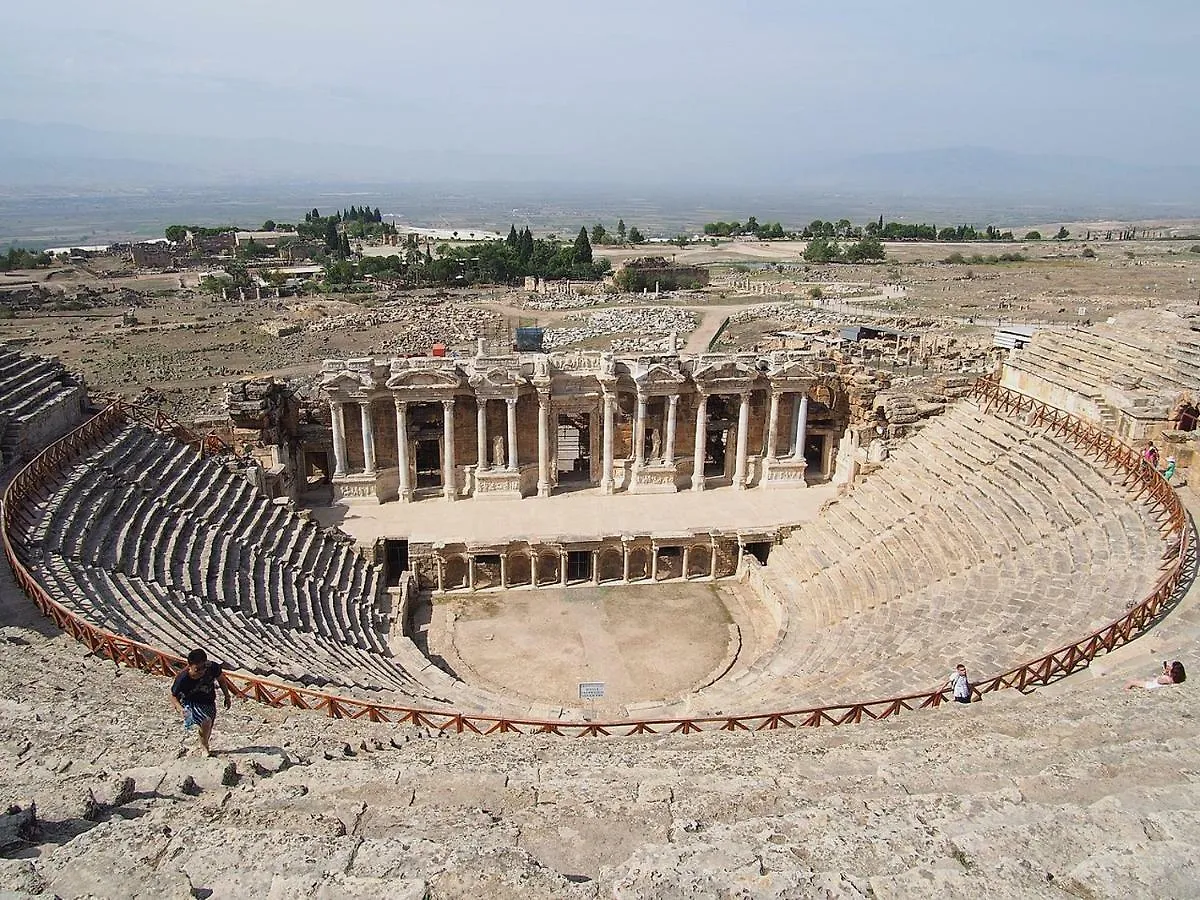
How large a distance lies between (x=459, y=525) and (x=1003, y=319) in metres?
Result: 48.5

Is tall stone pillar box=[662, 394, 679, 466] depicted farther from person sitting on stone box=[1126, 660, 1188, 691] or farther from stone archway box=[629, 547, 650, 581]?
person sitting on stone box=[1126, 660, 1188, 691]

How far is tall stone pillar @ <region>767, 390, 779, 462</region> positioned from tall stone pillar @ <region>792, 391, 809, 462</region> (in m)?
0.68

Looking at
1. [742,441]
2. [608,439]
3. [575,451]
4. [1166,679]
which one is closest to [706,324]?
[575,451]

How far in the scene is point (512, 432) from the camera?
27.4m

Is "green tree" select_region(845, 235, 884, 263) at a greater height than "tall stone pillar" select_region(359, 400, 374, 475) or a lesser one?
greater

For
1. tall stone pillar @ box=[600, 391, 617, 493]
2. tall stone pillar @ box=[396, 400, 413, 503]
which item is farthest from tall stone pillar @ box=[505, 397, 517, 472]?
tall stone pillar @ box=[396, 400, 413, 503]

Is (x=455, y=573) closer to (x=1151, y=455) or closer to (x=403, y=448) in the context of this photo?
(x=403, y=448)

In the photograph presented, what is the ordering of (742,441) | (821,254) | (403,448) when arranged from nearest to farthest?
(403,448) < (742,441) < (821,254)

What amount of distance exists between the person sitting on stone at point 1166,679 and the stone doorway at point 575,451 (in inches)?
736

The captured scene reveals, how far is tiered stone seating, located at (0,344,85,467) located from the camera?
19.7 m

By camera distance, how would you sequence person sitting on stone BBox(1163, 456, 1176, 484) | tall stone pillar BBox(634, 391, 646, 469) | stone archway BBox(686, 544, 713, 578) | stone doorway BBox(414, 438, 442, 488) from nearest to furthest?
person sitting on stone BBox(1163, 456, 1176, 484), stone archway BBox(686, 544, 713, 578), tall stone pillar BBox(634, 391, 646, 469), stone doorway BBox(414, 438, 442, 488)

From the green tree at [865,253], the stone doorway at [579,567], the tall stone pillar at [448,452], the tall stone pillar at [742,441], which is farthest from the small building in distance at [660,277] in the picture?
the stone doorway at [579,567]

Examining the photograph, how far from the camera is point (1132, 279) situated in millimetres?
84875

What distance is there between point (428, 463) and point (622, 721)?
17.4 m
